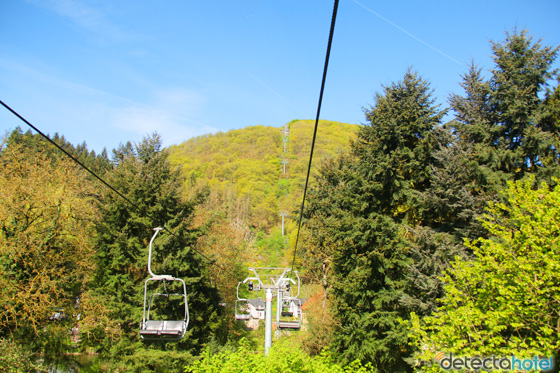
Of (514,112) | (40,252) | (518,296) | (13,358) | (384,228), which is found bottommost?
(13,358)

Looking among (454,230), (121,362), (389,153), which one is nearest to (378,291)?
(454,230)

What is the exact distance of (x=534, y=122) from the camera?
14.6m

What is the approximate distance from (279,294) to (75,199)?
1162cm

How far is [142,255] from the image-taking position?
22.0m

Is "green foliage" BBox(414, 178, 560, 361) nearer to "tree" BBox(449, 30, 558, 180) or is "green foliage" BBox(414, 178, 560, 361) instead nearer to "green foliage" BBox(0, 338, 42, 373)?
"tree" BBox(449, 30, 558, 180)

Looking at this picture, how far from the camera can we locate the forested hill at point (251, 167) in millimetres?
74375

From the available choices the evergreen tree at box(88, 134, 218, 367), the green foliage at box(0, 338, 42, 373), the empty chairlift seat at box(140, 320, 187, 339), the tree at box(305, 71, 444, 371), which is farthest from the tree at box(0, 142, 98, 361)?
the tree at box(305, 71, 444, 371)

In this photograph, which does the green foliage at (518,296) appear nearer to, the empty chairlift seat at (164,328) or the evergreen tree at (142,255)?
the empty chairlift seat at (164,328)

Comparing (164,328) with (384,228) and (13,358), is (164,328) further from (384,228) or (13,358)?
(384,228)

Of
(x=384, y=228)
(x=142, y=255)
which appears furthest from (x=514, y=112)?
(x=142, y=255)

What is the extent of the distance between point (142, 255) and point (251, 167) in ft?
240

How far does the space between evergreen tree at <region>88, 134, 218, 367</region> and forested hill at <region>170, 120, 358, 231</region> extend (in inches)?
1111

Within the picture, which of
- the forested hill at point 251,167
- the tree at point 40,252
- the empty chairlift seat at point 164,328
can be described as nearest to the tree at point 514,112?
the empty chairlift seat at point 164,328

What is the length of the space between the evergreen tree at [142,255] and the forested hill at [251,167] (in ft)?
92.6
